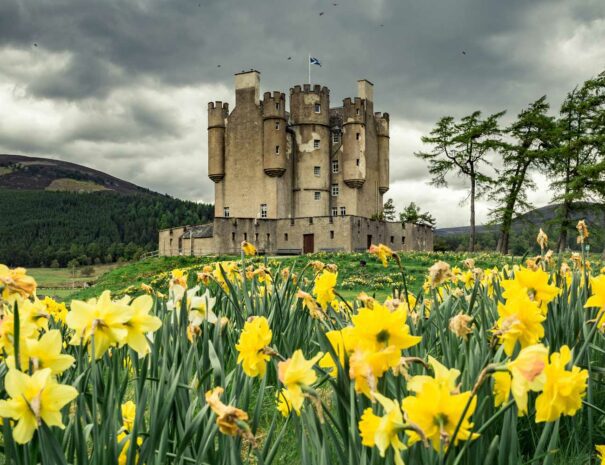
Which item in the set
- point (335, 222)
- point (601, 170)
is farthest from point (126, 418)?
point (335, 222)

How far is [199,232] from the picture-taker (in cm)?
4341

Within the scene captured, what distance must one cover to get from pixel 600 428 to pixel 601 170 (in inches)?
1334

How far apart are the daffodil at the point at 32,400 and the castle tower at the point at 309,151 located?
43.1 meters

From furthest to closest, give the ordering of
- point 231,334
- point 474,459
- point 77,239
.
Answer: point 77,239 → point 231,334 → point 474,459

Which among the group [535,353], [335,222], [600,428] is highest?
[335,222]

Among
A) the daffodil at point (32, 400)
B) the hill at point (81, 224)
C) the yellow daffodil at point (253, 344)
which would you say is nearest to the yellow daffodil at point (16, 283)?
the daffodil at point (32, 400)

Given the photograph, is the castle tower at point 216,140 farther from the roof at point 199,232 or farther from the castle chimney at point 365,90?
the castle chimney at point 365,90

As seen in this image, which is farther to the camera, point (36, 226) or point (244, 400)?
point (36, 226)

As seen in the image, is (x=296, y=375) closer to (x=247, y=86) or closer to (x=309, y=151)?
(x=309, y=151)

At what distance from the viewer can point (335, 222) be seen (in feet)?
137

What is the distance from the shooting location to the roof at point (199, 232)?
42.5 m

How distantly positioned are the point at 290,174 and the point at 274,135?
3.52 m

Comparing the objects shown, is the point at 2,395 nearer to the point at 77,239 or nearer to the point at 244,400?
the point at 244,400

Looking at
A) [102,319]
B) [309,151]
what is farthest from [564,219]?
[102,319]
